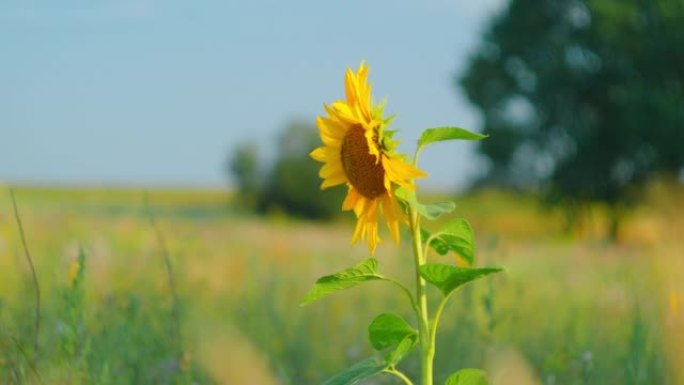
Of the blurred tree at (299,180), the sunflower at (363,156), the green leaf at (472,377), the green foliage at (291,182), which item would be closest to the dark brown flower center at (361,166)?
the sunflower at (363,156)

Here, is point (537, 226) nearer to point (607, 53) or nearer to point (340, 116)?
point (607, 53)

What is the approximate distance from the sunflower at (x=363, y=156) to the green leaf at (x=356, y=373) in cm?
24

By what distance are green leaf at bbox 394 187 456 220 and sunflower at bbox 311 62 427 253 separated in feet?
0.07

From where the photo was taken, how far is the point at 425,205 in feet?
5.63

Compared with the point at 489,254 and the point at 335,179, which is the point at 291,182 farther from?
the point at 335,179

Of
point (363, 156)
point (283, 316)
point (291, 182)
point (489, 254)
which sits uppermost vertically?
point (363, 156)

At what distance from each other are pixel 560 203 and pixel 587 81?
3189 mm

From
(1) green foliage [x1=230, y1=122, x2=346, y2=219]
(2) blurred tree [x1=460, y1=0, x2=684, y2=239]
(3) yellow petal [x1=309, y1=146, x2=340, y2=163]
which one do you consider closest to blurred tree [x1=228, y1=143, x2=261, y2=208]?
(1) green foliage [x1=230, y1=122, x2=346, y2=219]

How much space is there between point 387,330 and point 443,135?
43cm

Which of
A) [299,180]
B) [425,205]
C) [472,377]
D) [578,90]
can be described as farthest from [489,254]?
[299,180]

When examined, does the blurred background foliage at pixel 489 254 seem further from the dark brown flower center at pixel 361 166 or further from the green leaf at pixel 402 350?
the dark brown flower center at pixel 361 166

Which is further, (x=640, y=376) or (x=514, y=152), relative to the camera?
(x=514, y=152)

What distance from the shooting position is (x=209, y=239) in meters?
10.8

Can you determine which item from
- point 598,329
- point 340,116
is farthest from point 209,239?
point 340,116
